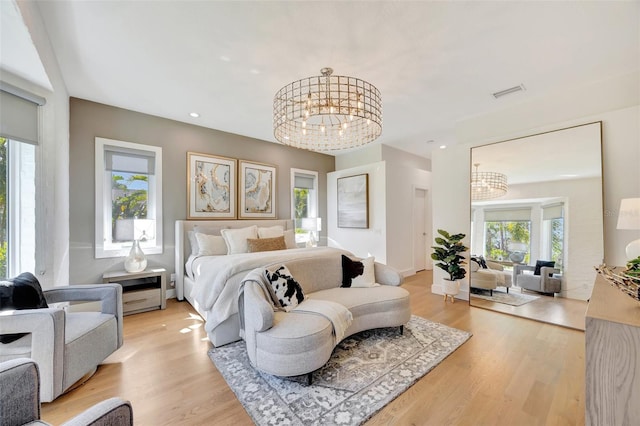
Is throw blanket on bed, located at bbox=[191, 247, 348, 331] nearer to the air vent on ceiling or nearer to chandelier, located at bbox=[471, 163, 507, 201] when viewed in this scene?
chandelier, located at bbox=[471, 163, 507, 201]

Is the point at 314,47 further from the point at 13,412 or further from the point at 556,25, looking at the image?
the point at 13,412

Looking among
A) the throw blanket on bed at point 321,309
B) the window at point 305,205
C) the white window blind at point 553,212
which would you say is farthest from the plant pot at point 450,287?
the window at point 305,205

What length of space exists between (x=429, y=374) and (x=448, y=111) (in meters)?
3.24

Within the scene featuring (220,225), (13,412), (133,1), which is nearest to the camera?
(13,412)

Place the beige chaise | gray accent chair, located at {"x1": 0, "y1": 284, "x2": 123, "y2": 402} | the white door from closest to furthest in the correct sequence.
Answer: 1. gray accent chair, located at {"x1": 0, "y1": 284, "x2": 123, "y2": 402}
2. the beige chaise
3. the white door

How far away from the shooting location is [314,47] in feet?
7.41

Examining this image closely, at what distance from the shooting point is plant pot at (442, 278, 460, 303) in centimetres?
374

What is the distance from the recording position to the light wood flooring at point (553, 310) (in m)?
2.89

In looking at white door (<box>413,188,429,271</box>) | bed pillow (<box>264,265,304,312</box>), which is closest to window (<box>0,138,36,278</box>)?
bed pillow (<box>264,265,304,312</box>)

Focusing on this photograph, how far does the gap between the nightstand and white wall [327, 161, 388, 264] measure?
342 centimetres

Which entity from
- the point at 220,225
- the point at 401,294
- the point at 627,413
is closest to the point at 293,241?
the point at 220,225

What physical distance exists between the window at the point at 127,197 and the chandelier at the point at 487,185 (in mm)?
4558

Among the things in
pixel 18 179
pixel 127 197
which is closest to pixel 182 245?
pixel 127 197

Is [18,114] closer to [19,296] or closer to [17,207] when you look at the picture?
[17,207]
